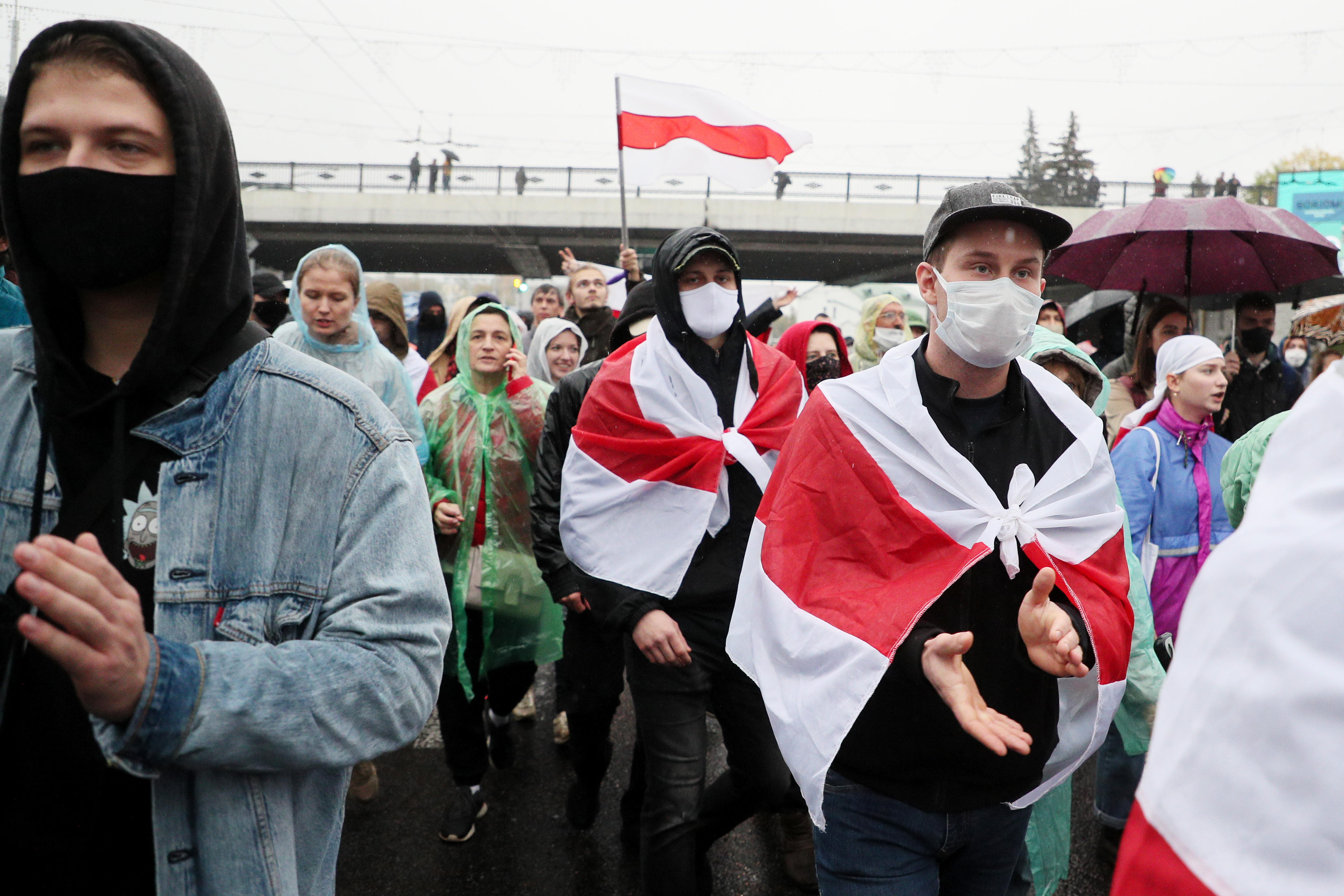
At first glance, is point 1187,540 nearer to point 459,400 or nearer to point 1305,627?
point 459,400

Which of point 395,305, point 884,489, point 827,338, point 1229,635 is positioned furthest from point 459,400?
point 1229,635

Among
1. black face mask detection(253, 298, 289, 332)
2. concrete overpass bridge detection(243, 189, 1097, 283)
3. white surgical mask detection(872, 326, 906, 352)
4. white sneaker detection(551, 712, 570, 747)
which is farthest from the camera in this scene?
concrete overpass bridge detection(243, 189, 1097, 283)

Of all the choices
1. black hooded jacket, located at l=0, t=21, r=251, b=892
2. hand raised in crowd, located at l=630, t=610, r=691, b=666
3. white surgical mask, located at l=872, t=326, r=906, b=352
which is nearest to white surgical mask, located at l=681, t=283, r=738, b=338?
hand raised in crowd, located at l=630, t=610, r=691, b=666

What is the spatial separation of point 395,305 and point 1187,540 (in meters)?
4.27

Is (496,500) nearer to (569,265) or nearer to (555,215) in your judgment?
(569,265)

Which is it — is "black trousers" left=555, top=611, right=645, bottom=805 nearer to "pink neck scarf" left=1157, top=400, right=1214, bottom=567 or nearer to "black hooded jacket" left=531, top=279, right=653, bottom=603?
"black hooded jacket" left=531, top=279, right=653, bottom=603

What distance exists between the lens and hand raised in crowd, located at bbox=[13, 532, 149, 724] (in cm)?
109

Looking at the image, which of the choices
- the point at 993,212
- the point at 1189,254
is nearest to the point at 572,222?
the point at 1189,254

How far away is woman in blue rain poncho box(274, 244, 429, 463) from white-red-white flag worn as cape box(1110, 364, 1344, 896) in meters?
3.90

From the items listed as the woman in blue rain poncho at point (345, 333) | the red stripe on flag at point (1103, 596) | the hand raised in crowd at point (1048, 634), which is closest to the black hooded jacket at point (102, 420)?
the hand raised in crowd at point (1048, 634)

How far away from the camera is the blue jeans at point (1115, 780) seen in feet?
13.3

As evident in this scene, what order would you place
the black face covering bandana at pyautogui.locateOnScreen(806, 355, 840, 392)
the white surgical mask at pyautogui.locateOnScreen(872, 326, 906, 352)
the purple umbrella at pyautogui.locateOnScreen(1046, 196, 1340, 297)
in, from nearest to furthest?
the black face covering bandana at pyautogui.locateOnScreen(806, 355, 840, 392) < the purple umbrella at pyautogui.locateOnScreen(1046, 196, 1340, 297) < the white surgical mask at pyautogui.locateOnScreen(872, 326, 906, 352)

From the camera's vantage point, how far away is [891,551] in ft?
7.60

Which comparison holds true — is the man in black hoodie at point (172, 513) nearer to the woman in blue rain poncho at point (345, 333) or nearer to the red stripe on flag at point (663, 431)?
the red stripe on flag at point (663, 431)
